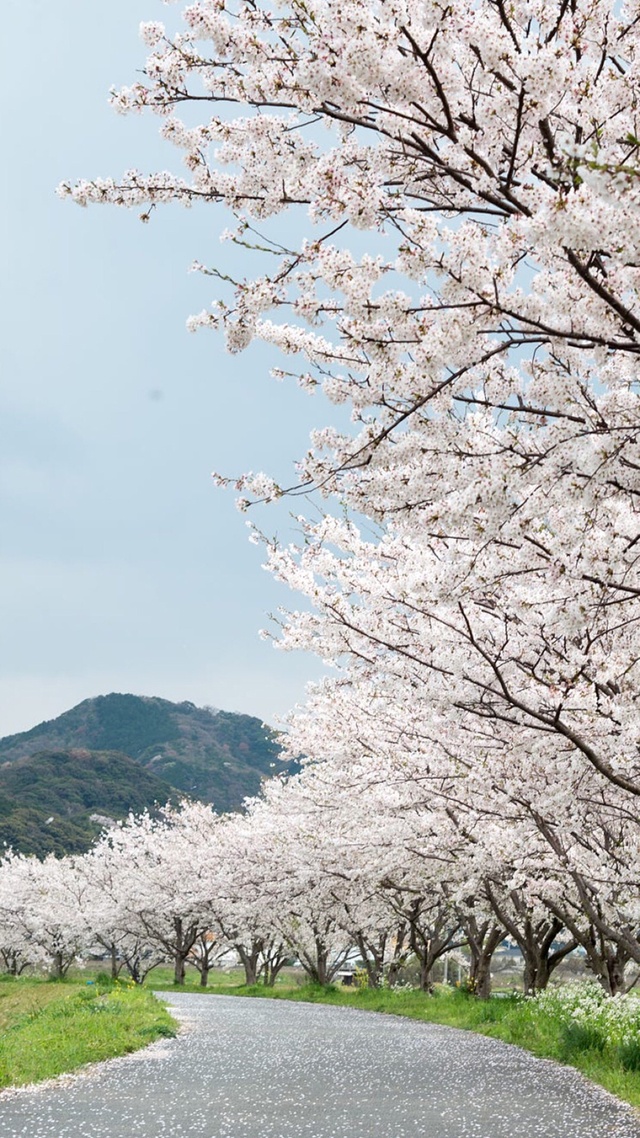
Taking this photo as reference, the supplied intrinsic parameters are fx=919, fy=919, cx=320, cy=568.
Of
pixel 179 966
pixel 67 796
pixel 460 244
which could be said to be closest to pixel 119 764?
pixel 67 796

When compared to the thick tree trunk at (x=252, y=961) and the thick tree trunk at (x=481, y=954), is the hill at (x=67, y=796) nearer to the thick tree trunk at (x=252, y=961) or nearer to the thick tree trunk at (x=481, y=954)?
the thick tree trunk at (x=252, y=961)

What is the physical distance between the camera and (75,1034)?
1312 cm

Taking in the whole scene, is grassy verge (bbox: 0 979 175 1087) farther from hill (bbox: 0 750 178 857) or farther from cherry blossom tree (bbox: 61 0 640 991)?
hill (bbox: 0 750 178 857)

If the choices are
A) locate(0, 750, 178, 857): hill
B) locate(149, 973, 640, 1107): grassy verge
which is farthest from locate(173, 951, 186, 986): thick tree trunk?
locate(0, 750, 178, 857): hill

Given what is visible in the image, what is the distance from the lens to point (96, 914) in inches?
1598

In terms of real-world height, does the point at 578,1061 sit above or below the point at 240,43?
below

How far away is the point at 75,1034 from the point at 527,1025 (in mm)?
7228

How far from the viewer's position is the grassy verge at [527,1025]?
9.95 meters

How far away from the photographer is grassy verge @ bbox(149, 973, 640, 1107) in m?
9.95

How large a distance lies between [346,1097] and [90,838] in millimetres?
62681

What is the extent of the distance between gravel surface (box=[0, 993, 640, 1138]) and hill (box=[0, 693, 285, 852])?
20842 mm

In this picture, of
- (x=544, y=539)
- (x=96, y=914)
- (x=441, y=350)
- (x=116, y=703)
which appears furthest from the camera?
(x=116, y=703)

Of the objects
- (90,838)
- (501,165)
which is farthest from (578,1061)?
(90,838)

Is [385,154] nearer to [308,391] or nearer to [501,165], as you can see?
[501,165]
